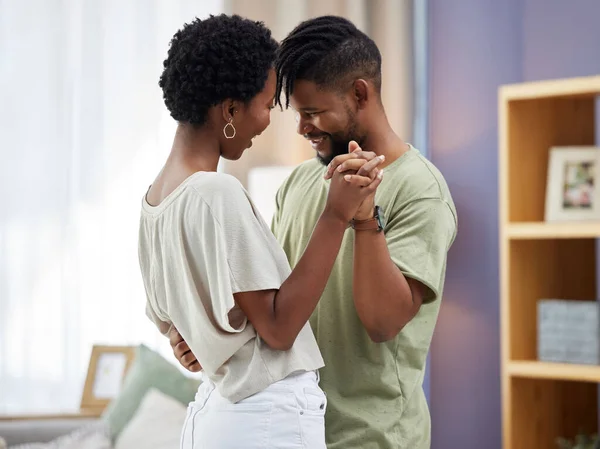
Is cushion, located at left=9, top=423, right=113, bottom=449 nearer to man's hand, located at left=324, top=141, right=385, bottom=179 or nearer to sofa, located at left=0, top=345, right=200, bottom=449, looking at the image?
sofa, located at left=0, top=345, right=200, bottom=449

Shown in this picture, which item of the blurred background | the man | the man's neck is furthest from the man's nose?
the blurred background

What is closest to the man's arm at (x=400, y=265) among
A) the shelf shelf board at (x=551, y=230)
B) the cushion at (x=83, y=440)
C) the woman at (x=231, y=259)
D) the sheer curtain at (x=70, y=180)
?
the woman at (x=231, y=259)

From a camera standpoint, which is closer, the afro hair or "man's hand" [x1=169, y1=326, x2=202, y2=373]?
the afro hair

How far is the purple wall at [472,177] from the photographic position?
3432mm

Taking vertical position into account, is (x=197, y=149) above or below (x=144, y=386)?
above

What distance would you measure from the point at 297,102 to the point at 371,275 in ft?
1.30

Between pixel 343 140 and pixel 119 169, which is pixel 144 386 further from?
pixel 343 140

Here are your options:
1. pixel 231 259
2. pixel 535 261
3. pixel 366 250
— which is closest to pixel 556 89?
pixel 535 261

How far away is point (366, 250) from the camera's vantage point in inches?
55.6

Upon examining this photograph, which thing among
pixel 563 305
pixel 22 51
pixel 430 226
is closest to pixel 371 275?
pixel 430 226

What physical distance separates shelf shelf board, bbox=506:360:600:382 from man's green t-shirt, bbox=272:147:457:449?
130 cm

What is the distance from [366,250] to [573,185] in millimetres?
1710

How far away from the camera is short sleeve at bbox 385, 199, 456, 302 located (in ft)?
4.93

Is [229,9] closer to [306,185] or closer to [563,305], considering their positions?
[563,305]
